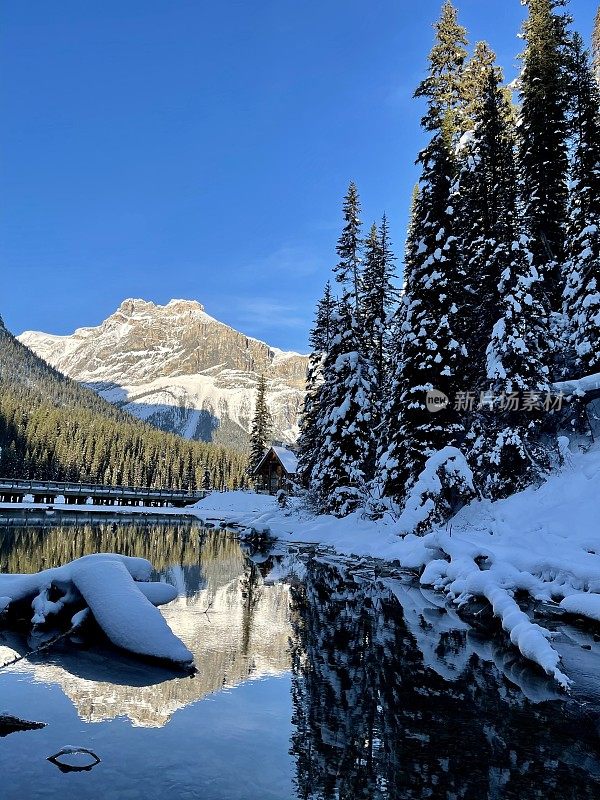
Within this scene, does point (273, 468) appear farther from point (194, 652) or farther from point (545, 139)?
point (194, 652)

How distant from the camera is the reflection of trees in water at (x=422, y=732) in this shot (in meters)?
4.12

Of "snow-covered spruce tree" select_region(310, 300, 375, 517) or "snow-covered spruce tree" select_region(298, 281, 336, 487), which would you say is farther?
"snow-covered spruce tree" select_region(298, 281, 336, 487)

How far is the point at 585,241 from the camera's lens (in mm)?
22750

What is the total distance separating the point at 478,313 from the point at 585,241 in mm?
5056

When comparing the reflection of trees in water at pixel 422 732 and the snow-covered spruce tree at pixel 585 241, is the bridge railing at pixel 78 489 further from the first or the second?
the reflection of trees in water at pixel 422 732

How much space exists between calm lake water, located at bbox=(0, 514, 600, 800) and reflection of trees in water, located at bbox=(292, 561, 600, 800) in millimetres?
17

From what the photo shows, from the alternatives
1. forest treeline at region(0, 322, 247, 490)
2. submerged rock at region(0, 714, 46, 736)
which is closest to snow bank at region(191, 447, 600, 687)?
submerged rock at region(0, 714, 46, 736)

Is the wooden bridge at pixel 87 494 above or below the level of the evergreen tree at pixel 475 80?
below

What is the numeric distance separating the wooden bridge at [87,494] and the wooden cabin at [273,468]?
1776 centimetres

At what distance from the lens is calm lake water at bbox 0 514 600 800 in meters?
4.07

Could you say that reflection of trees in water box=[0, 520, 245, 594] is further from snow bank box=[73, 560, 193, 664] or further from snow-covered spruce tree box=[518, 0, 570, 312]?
snow-covered spruce tree box=[518, 0, 570, 312]

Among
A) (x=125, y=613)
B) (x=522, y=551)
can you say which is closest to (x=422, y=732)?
(x=125, y=613)

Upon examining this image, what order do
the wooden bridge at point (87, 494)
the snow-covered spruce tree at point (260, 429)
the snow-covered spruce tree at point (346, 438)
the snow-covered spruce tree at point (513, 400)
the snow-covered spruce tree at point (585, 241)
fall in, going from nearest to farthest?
the snow-covered spruce tree at point (513, 400), the snow-covered spruce tree at point (585, 241), the snow-covered spruce tree at point (346, 438), the wooden bridge at point (87, 494), the snow-covered spruce tree at point (260, 429)

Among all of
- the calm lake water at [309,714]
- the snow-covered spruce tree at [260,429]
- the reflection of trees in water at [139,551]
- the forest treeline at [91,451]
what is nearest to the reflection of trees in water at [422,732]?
the calm lake water at [309,714]
